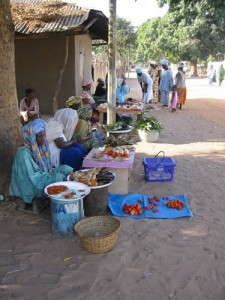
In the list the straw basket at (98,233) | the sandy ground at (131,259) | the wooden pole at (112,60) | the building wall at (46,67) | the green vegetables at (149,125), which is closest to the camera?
the sandy ground at (131,259)

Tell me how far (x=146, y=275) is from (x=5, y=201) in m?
2.47

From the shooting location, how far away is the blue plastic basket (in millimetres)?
5469

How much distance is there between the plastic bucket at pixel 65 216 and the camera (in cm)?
379

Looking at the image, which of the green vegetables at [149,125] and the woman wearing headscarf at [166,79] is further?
the woman wearing headscarf at [166,79]

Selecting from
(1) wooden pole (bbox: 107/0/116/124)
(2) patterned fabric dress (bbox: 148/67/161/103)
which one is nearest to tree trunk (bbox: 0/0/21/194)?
(1) wooden pole (bbox: 107/0/116/124)

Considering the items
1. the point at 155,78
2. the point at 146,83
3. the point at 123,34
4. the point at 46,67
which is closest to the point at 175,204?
the point at 46,67

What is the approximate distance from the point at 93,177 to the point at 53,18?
5428 millimetres

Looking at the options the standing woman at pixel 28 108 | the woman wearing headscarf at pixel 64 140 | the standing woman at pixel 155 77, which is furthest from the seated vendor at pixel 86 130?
the standing woman at pixel 155 77

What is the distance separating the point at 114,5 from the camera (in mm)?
7551

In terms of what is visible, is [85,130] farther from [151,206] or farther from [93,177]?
[151,206]

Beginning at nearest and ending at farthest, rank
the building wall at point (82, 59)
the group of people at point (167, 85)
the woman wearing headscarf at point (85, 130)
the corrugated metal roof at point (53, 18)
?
1. the woman wearing headscarf at point (85, 130)
2. the corrugated metal roof at point (53, 18)
3. the building wall at point (82, 59)
4. the group of people at point (167, 85)

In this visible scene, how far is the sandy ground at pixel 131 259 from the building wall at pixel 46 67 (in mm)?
6049

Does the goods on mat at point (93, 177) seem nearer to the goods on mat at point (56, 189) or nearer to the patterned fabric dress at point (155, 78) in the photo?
the goods on mat at point (56, 189)

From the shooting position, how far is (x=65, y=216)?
12.6ft
